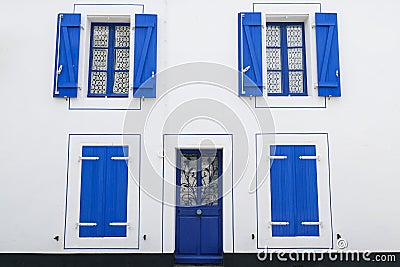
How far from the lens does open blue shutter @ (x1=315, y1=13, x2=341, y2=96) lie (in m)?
7.80

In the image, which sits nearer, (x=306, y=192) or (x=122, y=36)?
(x=306, y=192)

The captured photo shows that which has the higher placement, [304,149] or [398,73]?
[398,73]

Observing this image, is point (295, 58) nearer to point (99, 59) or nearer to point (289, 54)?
point (289, 54)

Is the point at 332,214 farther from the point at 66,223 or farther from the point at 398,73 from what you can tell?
the point at 66,223

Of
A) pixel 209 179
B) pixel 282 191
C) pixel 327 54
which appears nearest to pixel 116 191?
pixel 209 179

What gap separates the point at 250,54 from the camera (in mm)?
7840

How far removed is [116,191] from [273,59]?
359cm

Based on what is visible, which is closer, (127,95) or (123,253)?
(123,253)

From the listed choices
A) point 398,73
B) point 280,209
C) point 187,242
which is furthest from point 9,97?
point 398,73

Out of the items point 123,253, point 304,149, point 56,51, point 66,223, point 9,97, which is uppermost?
point 56,51

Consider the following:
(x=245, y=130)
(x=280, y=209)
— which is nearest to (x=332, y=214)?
(x=280, y=209)

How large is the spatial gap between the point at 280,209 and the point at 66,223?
3550 millimetres

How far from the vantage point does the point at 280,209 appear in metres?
7.59

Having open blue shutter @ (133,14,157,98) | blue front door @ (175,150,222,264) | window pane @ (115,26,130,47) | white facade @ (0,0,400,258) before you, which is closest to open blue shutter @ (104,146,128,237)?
white facade @ (0,0,400,258)
